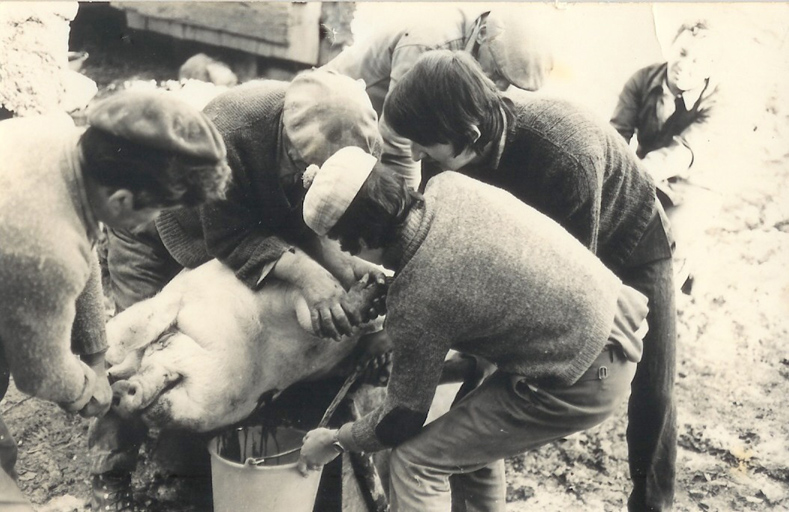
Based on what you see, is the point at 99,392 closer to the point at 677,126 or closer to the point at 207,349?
the point at 207,349

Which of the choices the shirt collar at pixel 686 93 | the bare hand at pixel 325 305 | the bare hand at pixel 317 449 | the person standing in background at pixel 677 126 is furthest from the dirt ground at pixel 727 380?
the bare hand at pixel 325 305

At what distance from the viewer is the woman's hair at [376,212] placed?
1745 millimetres

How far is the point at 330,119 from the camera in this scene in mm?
2057

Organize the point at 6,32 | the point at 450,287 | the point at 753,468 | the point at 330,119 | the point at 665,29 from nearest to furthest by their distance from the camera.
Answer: the point at 450,287
the point at 330,119
the point at 6,32
the point at 665,29
the point at 753,468

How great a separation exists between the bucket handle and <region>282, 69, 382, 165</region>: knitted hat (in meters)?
0.74

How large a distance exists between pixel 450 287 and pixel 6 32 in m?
1.55

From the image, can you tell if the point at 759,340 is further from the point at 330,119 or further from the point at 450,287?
the point at 330,119

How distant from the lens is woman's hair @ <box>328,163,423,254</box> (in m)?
1.75

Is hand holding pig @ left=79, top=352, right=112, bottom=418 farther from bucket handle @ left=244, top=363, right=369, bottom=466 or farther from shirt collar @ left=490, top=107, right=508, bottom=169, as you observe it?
shirt collar @ left=490, top=107, right=508, bottom=169

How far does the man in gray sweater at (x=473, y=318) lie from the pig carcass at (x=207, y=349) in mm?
323

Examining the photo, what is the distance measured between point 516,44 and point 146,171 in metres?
1.21

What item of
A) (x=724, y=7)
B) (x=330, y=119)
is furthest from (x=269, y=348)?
(x=724, y=7)

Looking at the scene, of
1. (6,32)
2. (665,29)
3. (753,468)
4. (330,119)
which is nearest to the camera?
(330,119)

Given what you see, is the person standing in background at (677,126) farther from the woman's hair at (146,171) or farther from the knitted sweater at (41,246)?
the knitted sweater at (41,246)
